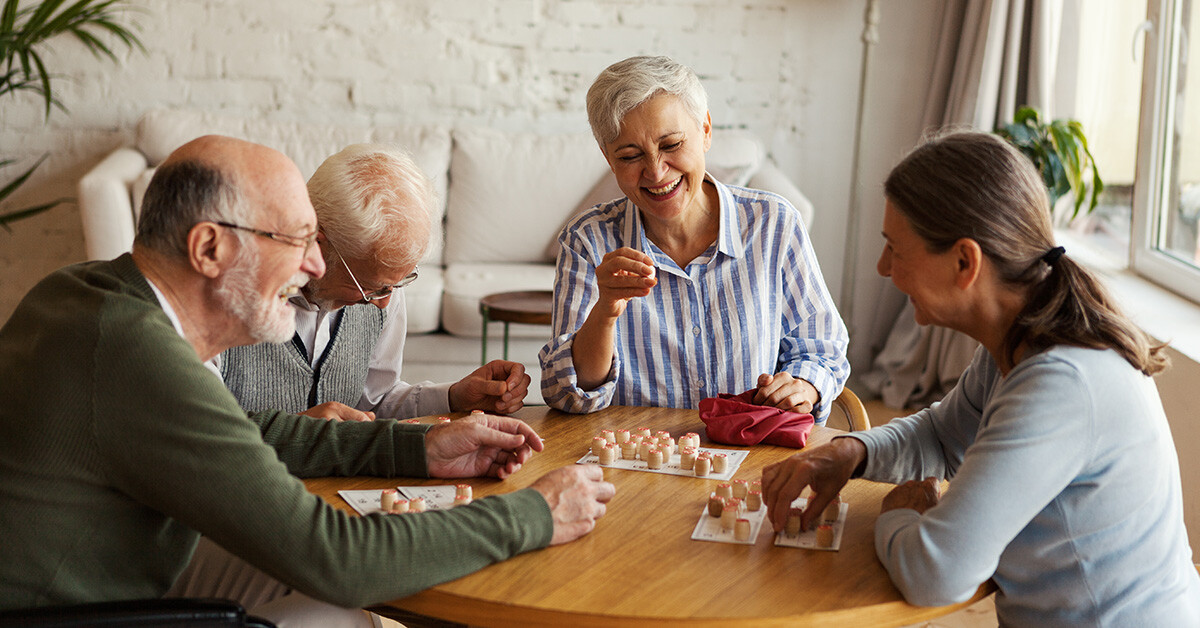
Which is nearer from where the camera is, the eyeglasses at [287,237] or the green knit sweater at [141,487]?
the green knit sweater at [141,487]

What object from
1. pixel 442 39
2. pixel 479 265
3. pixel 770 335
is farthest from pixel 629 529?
pixel 442 39

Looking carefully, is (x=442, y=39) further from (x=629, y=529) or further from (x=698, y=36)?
(x=629, y=529)

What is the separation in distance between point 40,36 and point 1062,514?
14.4 ft

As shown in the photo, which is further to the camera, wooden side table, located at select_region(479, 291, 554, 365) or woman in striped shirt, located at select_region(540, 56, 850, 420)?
wooden side table, located at select_region(479, 291, 554, 365)

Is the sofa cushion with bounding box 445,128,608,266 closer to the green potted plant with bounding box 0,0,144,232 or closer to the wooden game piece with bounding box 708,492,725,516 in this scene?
the green potted plant with bounding box 0,0,144,232

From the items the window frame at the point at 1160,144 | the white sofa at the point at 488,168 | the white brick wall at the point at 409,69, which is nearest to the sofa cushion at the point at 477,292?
the white sofa at the point at 488,168

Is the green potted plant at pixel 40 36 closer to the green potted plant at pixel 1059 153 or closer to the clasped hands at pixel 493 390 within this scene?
the clasped hands at pixel 493 390

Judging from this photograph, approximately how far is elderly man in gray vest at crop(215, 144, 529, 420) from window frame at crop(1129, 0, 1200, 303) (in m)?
2.52

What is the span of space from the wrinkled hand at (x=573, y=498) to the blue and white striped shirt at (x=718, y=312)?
68 centimetres

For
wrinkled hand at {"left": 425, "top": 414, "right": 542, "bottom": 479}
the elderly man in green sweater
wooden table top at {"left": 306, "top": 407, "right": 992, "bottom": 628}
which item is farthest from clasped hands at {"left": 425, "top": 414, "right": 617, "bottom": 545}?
the elderly man in green sweater

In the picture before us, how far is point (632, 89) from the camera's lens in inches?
79.8

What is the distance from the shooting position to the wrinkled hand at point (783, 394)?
1.86 metres

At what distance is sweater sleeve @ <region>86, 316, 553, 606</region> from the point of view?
3.84 feet

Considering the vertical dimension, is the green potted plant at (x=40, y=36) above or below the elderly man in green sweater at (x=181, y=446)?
above
